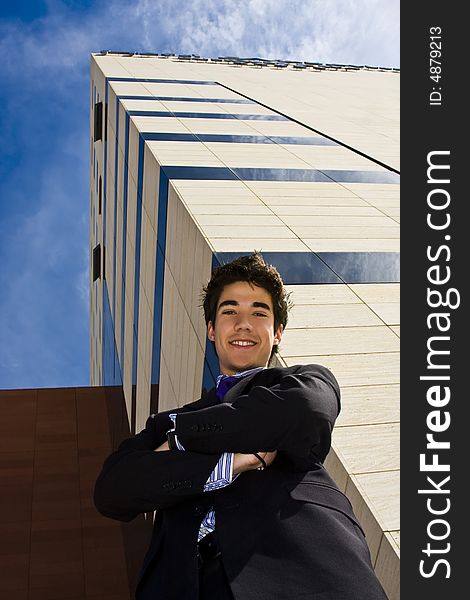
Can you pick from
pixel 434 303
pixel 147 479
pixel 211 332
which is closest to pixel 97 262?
pixel 434 303

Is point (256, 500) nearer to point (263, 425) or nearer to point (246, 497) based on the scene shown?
point (246, 497)

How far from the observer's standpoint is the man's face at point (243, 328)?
3578 millimetres

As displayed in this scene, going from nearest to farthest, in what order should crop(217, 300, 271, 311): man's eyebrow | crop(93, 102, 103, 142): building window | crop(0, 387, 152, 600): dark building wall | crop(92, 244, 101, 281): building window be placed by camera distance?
crop(217, 300, 271, 311): man's eyebrow < crop(0, 387, 152, 600): dark building wall < crop(93, 102, 103, 142): building window < crop(92, 244, 101, 281): building window

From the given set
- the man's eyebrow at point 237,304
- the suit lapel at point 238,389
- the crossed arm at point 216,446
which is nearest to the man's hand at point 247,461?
the crossed arm at point 216,446

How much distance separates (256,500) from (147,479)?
47 cm

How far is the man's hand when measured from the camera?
9.16 feet

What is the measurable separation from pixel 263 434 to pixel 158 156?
1195 centimetres

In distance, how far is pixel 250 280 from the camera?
12.6ft

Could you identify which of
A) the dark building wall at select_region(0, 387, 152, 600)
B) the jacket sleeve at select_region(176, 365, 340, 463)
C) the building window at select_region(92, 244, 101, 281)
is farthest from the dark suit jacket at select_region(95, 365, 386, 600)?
the building window at select_region(92, 244, 101, 281)

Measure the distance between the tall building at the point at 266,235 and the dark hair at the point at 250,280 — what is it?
1.66 metres

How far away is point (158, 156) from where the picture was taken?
14.1 meters

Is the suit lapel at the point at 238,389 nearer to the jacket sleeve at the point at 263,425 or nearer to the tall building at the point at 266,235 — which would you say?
the jacket sleeve at the point at 263,425

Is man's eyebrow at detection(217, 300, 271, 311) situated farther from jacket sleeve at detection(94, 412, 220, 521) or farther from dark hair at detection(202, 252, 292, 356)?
jacket sleeve at detection(94, 412, 220, 521)

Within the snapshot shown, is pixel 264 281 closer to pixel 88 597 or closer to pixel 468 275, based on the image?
pixel 468 275
